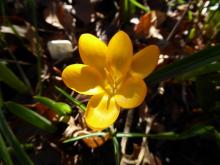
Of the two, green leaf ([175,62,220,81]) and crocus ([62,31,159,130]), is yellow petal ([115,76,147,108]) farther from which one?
green leaf ([175,62,220,81])

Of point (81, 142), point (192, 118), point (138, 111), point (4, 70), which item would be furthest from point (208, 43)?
point (4, 70)

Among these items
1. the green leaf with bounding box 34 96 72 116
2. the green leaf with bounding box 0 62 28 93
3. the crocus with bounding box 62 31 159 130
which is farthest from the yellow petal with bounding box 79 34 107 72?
the green leaf with bounding box 0 62 28 93

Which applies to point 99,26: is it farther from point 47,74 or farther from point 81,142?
point 81,142

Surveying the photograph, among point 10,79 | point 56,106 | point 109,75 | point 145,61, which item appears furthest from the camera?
point 10,79

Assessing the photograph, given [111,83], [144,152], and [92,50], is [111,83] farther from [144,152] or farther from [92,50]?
[144,152]

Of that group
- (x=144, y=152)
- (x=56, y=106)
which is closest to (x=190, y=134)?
(x=144, y=152)

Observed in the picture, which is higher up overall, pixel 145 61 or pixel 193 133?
pixel 145 61
